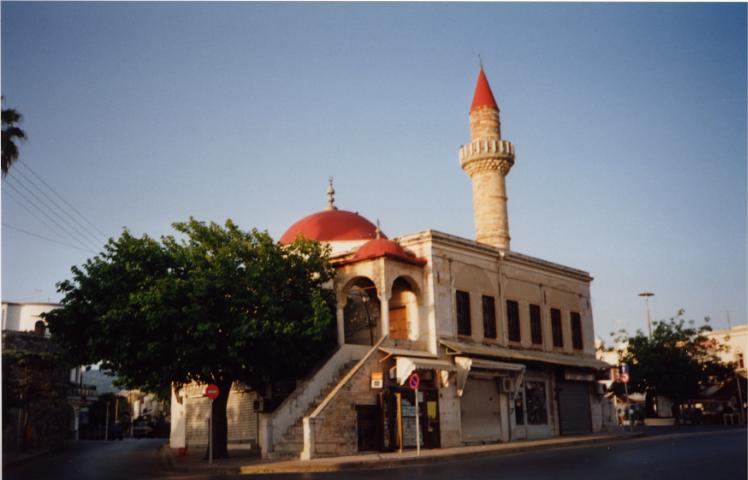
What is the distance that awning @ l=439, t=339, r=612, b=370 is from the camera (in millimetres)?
26719

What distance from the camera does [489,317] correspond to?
29906 millimetres

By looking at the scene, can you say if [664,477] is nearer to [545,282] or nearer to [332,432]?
[332,432]

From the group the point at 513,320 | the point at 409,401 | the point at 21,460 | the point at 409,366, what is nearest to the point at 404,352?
the point at 409,366

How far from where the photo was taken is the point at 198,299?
21.6 meters

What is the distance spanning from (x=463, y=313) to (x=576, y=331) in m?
9.38

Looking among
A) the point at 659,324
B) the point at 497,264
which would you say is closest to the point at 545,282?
the point at 497,264

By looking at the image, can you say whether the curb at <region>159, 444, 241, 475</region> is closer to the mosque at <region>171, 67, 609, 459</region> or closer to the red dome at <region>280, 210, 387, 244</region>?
the mosque at <region>171, 67, 609, 459</region>

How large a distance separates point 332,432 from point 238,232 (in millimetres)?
6908

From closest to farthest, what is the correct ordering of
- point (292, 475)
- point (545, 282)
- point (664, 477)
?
point (664, 477) < point (292, 475) < point (545, 282)

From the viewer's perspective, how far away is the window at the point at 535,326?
106 feet

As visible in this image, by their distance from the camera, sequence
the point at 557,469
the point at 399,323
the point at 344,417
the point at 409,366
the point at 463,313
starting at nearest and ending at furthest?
the point at 557,469 < the point at 344,417 < the point at 409,366 < the point at 399,323 < the point at 463,313

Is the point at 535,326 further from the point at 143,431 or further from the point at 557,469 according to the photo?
the point at 143,431

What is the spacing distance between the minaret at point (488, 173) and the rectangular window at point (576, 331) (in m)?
4.73

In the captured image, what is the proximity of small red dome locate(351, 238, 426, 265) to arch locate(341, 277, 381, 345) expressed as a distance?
220 cm
